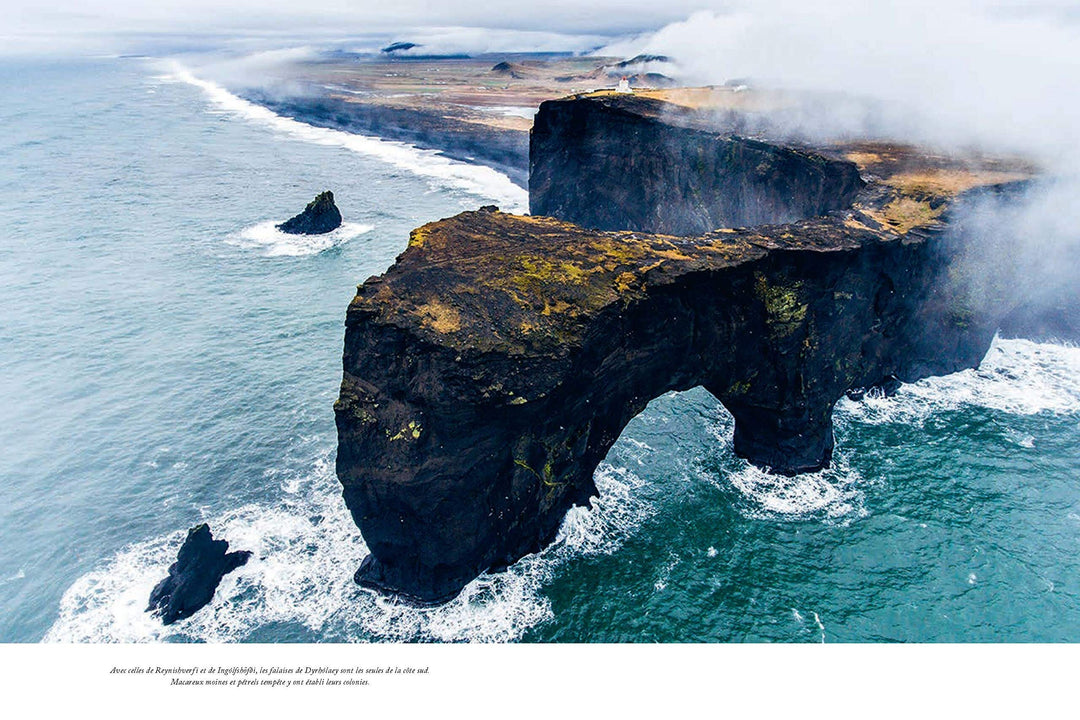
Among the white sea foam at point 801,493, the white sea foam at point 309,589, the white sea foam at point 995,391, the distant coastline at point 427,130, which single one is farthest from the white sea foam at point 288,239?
the white sea foam at point 995,391

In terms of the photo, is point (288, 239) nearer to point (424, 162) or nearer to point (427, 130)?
point (424, 162)

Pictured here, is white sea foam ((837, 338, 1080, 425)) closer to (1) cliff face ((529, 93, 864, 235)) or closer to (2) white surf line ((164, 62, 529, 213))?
(1) cliff face ((529, 93, 864, 235))

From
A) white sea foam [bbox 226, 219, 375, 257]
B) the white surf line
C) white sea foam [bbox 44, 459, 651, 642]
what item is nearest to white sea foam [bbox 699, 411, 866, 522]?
white sea foam [bbox 44, 459, 651, 642]

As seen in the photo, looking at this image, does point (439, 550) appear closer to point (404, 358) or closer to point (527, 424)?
point (527, 424)

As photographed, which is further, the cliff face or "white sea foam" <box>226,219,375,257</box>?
"white sea foam" <box>226,219,375,257</box>

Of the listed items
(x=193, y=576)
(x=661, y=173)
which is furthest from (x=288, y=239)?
(x=193, y=576)

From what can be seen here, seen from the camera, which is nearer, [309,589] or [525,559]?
[309,589]
